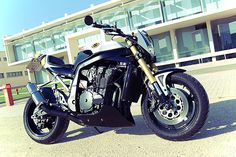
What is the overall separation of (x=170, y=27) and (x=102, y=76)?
24.7 meters

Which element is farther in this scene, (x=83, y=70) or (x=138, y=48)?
(x=83, y=70)

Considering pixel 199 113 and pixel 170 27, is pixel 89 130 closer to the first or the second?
pixel 199 113

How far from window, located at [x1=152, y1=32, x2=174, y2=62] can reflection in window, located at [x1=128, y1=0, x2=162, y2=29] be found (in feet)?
10.1

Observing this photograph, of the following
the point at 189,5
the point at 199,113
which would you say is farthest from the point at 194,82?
the point at 189,5

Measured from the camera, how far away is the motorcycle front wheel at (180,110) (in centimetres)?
359

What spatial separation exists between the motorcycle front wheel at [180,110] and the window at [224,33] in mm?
23746

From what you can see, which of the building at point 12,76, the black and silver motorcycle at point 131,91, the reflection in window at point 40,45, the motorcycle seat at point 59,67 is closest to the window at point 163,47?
the reflection in window at point 40,45

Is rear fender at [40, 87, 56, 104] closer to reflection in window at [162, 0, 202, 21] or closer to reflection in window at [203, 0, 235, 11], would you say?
reflection in window at [203, 0, 235, 11]

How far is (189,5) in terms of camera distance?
25.2 meters

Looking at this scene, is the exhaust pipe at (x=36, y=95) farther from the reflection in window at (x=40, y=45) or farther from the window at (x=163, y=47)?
the reflection in window at (x=40, y=45)

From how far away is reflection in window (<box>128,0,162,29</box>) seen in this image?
26.8 m

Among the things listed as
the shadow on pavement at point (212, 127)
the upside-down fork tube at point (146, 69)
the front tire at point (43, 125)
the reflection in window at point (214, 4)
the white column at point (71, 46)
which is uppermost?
the reflection in window at point (214, 4)

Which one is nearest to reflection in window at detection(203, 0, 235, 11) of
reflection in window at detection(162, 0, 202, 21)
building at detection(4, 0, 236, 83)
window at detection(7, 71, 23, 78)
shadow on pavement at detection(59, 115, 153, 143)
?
building at detection(4, 0, 236, 83)

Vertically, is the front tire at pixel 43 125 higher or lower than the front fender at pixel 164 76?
lower
